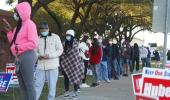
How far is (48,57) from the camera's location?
11.5 meters

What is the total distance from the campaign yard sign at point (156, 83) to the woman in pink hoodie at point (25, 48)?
6.15 feet

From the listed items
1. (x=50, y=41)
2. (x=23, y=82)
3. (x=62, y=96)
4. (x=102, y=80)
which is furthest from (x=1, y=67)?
(x=23, y=82)

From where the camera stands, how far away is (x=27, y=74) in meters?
8.80

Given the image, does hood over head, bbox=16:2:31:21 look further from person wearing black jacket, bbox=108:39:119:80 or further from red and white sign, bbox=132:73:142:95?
person wearing black jacket, bbox=108:39:119:80

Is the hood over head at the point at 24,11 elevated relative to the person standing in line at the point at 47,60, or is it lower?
elevated

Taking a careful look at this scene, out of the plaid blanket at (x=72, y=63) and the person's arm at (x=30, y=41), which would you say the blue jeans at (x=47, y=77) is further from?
the person's arm at (x=30, y=41)

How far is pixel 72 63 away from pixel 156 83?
6092 mm

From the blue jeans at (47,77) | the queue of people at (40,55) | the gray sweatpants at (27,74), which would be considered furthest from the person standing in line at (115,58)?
the gray sweatpants at (27,74)

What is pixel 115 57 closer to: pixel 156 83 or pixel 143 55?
pixel 143 55

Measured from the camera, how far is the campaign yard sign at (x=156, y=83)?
800 cm

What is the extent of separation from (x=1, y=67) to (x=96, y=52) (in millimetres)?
6126

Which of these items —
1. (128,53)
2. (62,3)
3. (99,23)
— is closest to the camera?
(128,53)

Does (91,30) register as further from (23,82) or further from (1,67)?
(23,82)

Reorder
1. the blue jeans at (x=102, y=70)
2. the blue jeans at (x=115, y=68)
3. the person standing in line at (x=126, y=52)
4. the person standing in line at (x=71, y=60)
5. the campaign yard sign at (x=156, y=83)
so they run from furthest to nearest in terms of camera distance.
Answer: the person standing in line at (x=126, y=52) → the blue jeans at (x=115, y=68) → the blue jeans at (x=102, y=70) → the person standing in line at (x=71, y=60) → the campaign yard sign at (x=156, y=83)
